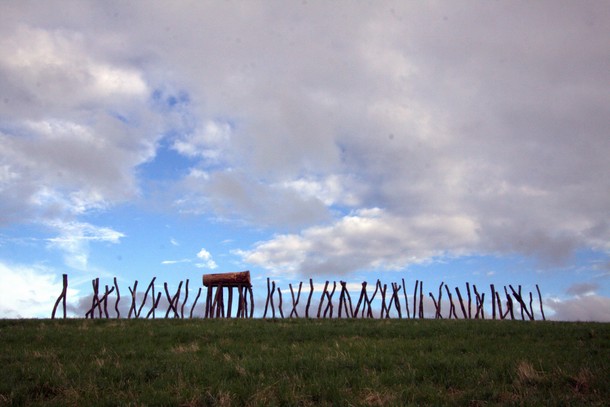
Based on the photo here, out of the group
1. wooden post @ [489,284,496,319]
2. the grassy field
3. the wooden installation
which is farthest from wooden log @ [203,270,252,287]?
wooden post @ [489,284,496,319]

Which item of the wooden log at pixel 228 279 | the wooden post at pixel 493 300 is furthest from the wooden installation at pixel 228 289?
the wooden post at pixel 493 300

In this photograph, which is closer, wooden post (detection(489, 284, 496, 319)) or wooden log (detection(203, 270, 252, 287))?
wooden log (detection(203, 270, 252, 287))

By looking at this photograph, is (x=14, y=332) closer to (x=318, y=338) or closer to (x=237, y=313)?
(x=318, y=338)

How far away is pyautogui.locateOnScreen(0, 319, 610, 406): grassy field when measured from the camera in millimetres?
7406

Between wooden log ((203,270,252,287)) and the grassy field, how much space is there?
1568 cm

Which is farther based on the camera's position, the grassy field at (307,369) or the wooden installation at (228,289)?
the wooden installation at (228,289)

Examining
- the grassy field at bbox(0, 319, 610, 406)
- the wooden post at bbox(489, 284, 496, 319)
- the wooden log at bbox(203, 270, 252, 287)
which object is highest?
the wooden log at bbox(203, 270, 252, 287)

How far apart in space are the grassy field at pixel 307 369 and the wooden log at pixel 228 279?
51.4 feet

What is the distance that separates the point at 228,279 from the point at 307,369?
22344 mm

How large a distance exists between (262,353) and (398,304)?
24.1 metres

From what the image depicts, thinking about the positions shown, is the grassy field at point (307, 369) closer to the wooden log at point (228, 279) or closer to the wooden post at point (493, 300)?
the wooden log at point (228, 279)

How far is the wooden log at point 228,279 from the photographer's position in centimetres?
3078

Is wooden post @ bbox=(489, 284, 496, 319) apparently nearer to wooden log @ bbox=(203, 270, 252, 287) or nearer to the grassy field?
wooden log @ bbox=(203, 270, 252, 287)

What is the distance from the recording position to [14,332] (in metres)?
16.4
